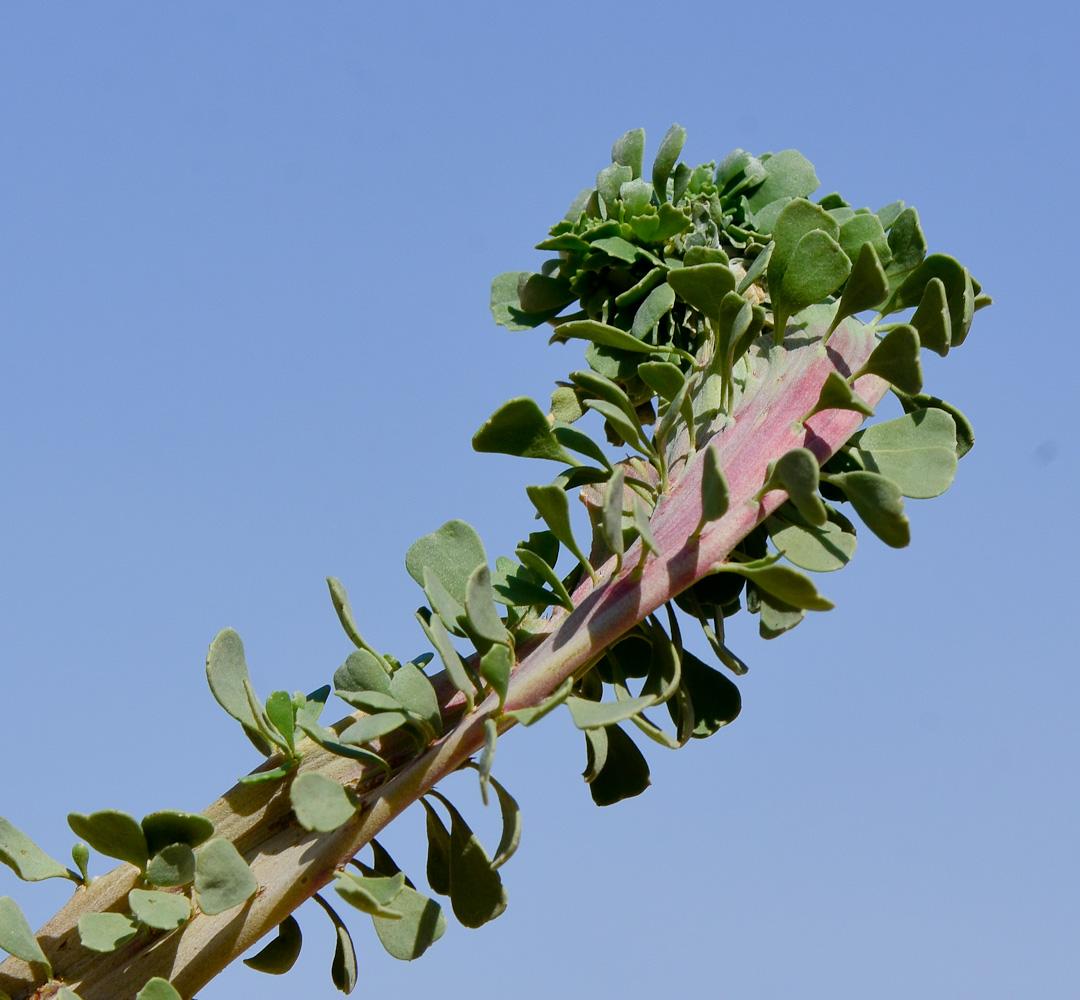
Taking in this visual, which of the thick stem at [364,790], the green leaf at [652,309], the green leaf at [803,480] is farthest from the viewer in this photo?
the green leaf at [652,309]

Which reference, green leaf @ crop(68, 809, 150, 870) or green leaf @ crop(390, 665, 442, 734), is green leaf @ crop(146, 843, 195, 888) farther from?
green leaf @ crop(390, 665, 442, 734)

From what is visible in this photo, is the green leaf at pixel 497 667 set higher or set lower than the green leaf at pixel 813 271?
lower

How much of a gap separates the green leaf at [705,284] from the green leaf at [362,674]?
1.55 ft

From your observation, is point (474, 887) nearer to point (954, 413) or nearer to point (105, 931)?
point (105, 931)

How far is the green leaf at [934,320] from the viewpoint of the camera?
109cm

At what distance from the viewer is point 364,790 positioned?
1097 millimetres

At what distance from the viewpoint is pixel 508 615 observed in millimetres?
1159

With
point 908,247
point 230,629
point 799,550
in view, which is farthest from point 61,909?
point 908,247

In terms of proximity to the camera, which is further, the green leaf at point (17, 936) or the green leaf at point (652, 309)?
the green leaf at point (652, 309)

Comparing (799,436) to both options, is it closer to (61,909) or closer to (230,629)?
(230,629)

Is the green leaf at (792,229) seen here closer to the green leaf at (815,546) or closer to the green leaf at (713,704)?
the green leaf at (815,546)

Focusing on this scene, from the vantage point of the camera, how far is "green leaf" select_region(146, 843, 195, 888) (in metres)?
0.99

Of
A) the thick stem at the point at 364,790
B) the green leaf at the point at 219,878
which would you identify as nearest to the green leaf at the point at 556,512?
the thick stem at the point at 364,790

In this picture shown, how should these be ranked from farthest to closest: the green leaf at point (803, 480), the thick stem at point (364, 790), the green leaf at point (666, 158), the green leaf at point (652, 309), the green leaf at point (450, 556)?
the green leaf at point (666, 158) < the green leaf at point (652, 309) < the green leaf at point (450, 556) < the thick stem at point (364, 790) < the green leaf at point (803, 480)
